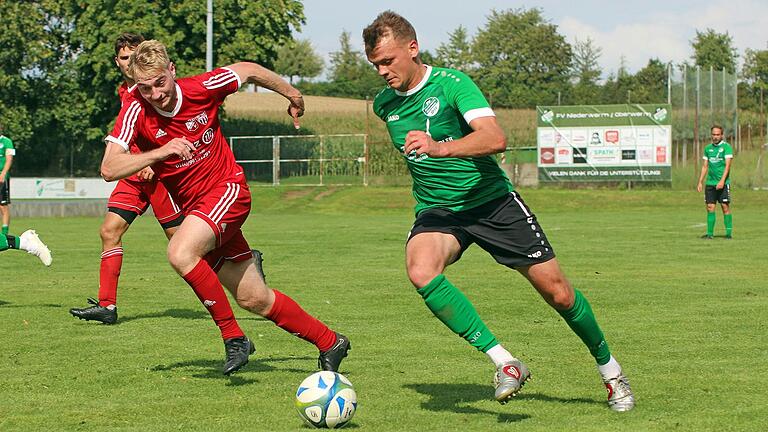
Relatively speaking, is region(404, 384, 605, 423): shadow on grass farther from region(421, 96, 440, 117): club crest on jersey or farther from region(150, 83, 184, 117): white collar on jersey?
region(150, 83, 184, 117): white collar on jersey

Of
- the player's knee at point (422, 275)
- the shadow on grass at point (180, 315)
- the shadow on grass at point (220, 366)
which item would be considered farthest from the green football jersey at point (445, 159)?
the shadow on grass at point (180, 315)

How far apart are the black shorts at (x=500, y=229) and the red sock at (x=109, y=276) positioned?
450 cm

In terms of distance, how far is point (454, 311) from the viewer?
595 centimetres

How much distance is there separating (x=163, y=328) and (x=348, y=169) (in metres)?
33.7

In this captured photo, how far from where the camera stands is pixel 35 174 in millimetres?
49375

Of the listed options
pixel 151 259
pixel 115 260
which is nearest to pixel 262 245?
pixel 151 259

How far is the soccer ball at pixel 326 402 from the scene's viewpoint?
5.62m

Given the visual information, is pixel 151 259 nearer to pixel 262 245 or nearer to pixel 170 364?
pixel 262 245

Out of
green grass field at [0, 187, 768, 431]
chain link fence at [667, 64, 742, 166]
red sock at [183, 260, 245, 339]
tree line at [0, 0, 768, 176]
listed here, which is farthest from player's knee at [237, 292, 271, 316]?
tree line at [0, 0, 768, 176]

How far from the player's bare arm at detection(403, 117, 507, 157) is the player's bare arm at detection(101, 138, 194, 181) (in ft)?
5.05

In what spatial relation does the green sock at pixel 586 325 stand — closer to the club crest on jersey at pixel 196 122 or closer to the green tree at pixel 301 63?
the club crest on jersey at pixel 196 122

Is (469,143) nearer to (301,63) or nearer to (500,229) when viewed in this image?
(500,229)

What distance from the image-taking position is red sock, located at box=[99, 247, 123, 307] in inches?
389

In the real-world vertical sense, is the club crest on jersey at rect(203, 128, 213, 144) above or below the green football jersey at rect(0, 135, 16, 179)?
below
